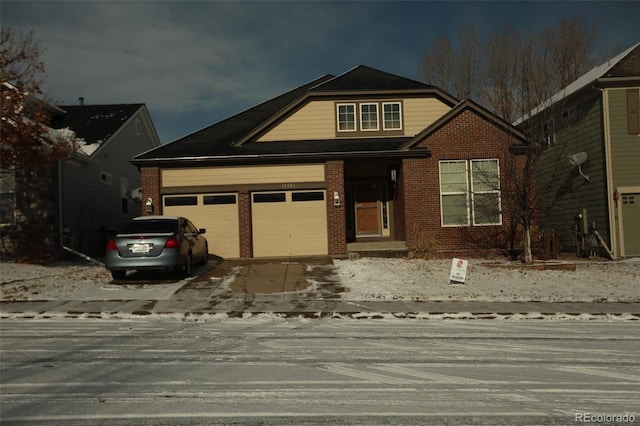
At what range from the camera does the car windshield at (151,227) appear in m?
13.2

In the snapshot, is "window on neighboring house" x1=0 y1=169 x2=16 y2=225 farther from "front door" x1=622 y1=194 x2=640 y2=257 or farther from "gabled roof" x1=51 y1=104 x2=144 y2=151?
"front door" x1=622 y1=194 x2=640 y2=257

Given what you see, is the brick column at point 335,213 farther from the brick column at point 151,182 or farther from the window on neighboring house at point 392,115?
the brick column at point 151,182

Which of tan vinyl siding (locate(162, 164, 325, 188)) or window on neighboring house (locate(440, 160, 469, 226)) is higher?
tan vinyl siding (locate(162, 164, 325, 188))

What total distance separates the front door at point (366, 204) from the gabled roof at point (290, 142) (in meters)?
1.83

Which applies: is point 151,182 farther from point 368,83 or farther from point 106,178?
point 368,83

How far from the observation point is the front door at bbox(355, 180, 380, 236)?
2091 centimetres

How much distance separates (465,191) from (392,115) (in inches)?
166

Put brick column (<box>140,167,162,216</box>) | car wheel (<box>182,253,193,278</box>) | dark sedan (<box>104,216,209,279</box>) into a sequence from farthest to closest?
brick column (<box>140,167,162,216</box>), car wheel (<box>182,253,193,278</box>), dark sedan (<box>104,216,209,279</box>)

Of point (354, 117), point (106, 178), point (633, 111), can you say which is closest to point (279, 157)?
point (354, 117)

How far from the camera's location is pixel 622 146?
18312 millimetres

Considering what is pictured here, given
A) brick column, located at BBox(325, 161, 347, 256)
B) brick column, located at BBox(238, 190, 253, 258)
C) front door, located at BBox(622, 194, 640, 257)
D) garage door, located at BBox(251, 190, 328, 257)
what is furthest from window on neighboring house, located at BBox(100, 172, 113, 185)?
front door, located at BBox(622, 194, 640, 257)

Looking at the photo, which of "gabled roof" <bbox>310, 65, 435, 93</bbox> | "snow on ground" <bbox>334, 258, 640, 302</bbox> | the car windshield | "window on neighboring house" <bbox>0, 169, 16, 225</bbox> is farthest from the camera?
"gabled roof" <bbox>310, 65, 435, 93</bbox>

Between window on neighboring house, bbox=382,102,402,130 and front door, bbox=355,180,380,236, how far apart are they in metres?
2.19

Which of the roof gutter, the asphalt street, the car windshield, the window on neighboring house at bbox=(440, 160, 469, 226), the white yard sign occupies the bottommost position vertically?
the asphalt street
